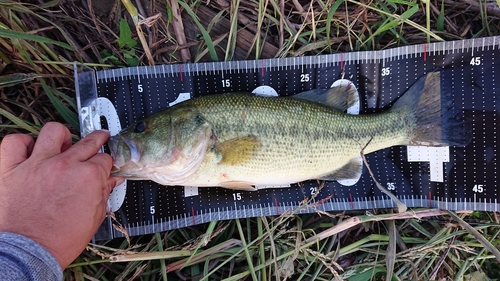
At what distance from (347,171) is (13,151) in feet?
7.92

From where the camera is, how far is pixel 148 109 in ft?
9.84

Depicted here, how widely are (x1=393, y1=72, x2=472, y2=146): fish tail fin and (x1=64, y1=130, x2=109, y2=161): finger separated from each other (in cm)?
227

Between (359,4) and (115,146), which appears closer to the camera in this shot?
(115,146)

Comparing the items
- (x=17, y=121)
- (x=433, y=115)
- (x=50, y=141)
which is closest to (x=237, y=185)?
(x=50, y=141)

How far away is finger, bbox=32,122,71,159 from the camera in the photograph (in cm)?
236

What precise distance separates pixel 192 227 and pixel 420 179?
196 centimetres

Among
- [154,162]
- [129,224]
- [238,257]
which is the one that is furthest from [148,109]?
[238,257]

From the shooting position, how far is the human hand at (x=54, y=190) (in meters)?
2.13

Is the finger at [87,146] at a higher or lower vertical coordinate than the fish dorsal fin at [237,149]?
higher

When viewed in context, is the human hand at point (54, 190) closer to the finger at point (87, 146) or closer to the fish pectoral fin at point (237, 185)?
the finger at point (87, 146)

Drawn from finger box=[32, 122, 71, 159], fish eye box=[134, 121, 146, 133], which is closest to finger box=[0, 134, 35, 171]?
finger box=[32, 122, 71, 159]

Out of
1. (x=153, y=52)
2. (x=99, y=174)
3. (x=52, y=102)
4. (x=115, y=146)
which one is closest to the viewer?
(x=99, y=174)

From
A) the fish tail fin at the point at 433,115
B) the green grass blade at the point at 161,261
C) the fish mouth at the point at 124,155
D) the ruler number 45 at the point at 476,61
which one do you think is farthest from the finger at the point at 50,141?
the ruler number 45 at the point at 476,61

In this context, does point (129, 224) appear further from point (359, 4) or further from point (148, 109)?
point (359, 4)
